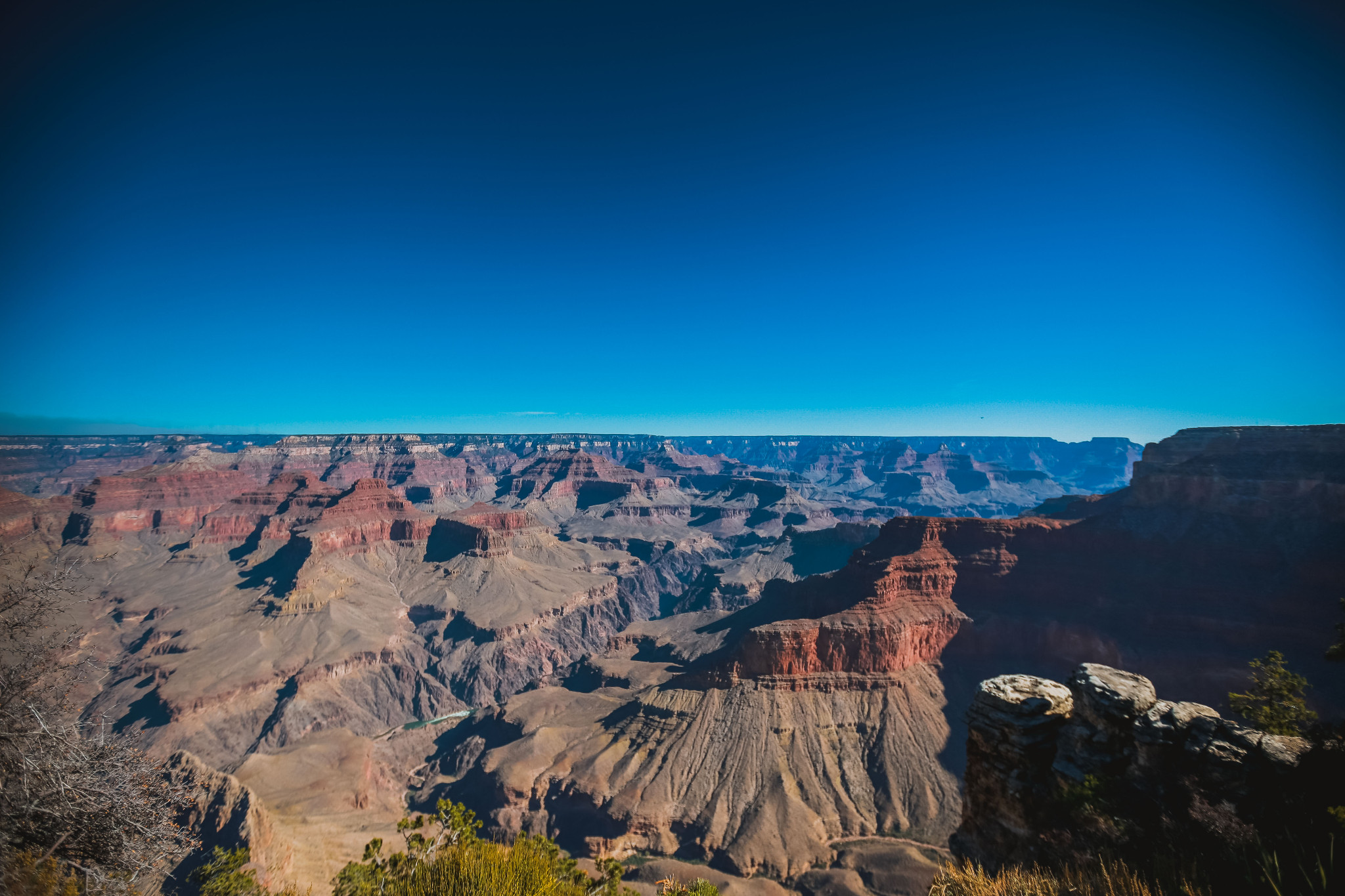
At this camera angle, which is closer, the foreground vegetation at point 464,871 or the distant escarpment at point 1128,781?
the distant escarpment at point 1128,781

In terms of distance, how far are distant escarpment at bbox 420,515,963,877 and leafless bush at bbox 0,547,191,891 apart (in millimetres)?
46303

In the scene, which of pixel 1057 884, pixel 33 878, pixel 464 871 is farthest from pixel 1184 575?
pixel 33 878

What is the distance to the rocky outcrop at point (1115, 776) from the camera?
A: 1285 cm

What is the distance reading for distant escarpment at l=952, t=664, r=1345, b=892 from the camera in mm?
12383

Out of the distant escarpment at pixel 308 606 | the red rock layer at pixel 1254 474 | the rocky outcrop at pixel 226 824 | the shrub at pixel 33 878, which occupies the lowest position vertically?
the distant escarpment at pixel 308 606

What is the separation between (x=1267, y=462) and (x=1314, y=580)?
23540 millimetres

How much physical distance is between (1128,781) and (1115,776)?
0.94 feet

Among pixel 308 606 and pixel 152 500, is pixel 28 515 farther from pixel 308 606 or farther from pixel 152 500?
pixel 308 606

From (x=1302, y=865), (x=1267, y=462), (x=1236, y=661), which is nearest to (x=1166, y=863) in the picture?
(x=1302, y=865)

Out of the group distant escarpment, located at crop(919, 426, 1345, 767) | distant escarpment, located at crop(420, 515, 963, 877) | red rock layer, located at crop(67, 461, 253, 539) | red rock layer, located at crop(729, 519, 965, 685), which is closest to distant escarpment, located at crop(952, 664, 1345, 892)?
distant escarpment, located at crop(420, 515, 963, 877)

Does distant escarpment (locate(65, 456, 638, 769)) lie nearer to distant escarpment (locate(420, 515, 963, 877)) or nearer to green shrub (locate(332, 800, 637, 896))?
distant escarpment (locate(420, 515, 963, 877))

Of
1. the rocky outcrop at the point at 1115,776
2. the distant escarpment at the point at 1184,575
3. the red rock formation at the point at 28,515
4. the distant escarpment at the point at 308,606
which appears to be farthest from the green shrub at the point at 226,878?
the red rock formation at the point at 28,515

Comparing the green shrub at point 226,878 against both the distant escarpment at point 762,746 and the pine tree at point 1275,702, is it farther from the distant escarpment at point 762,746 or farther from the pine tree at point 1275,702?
the pine tree at point 1275,702

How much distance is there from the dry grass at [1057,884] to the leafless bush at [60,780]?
2047 centimetres
